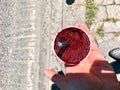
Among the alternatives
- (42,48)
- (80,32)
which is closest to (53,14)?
(42,48)

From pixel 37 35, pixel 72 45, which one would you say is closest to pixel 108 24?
pixel 37 35

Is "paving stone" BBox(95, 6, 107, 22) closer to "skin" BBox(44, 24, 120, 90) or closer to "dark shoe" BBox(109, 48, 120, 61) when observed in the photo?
"dark shoe" BBox(109, 48, 120, 61)

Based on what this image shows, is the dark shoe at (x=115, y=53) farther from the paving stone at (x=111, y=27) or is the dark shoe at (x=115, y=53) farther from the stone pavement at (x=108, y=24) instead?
the paving stone at (x=111, y=27)

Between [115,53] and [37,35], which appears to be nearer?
[115,53]

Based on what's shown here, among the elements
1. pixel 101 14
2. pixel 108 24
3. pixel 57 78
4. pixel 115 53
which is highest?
pixel 101 14

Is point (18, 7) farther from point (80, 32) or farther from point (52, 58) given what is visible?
point (80, 32)

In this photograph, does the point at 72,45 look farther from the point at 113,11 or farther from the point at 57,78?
the point at 113,11

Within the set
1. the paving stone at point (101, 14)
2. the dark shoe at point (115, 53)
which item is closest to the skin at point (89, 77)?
the dark shoe at point (115, 53)
